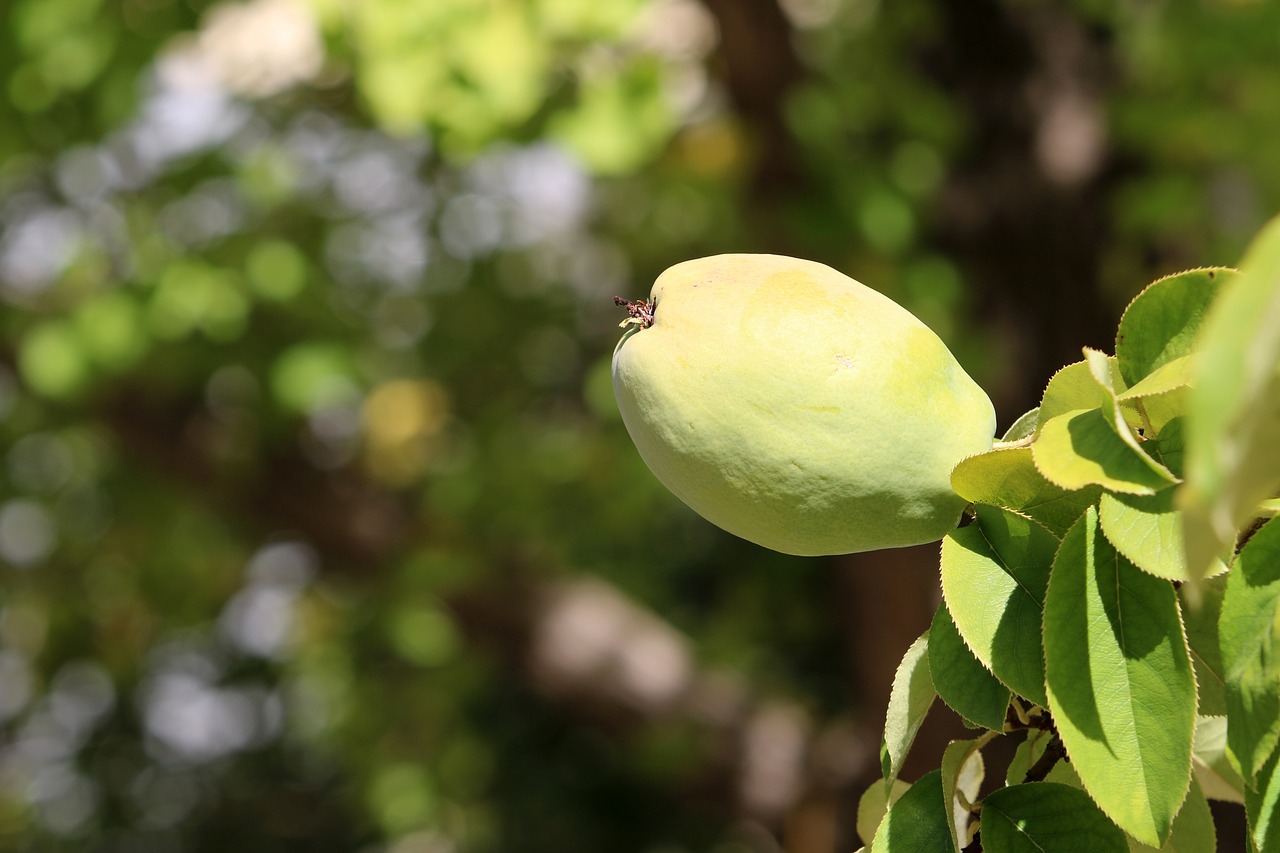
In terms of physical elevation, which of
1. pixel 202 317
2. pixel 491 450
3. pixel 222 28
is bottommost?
pixel 491 450

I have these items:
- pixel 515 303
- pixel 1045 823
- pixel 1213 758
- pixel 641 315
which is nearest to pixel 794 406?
pixel 641 315

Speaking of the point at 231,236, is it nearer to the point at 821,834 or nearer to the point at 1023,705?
the point at 821,834

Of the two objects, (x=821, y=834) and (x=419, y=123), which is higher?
(x=419, y=123)

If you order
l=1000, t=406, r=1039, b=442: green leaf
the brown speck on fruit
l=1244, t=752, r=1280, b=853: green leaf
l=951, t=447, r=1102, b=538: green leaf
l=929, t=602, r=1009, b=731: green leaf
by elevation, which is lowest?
l=929, t=602, r=1009, b=731: green leaf

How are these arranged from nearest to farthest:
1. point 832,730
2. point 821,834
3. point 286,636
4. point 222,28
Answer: point 222,28 → point 821,834 → point 832,730 → point 286,636

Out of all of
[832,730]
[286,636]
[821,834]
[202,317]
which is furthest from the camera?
[286,636]

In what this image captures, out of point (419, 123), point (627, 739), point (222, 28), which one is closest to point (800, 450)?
point (419, 123)

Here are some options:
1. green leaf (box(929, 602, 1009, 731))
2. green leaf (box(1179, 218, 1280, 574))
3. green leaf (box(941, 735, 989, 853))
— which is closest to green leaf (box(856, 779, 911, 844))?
green leaf (box(941, 735, 989, 853))

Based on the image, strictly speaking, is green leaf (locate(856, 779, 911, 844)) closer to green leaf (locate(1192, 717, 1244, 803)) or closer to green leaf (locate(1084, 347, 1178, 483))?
green leaf (locate(1192, 717, 1244, 803))
